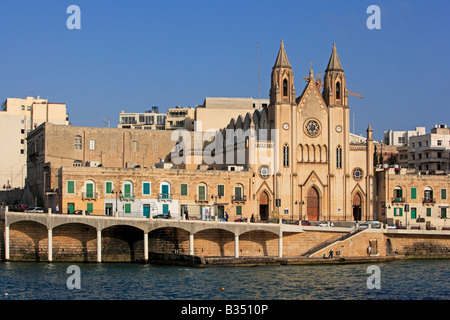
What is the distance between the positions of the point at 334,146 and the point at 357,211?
8516 mm

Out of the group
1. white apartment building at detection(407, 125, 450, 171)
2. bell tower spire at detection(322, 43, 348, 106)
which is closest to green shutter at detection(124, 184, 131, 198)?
bell tower spire at detection(322, 43, 348, 106)

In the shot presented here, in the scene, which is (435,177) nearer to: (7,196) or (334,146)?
(334,146)

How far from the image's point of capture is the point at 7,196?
110562 millimetres

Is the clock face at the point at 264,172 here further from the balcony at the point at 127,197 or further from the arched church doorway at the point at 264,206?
the balcony at the point at 127,197

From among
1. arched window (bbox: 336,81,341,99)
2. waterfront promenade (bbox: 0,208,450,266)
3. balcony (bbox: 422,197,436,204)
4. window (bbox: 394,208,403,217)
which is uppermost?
arched window (bbox: 336,81,341,99)

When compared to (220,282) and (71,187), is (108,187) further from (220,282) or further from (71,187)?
(220,282)

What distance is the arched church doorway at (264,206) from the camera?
273 feet

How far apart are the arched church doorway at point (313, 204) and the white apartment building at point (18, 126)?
178ft

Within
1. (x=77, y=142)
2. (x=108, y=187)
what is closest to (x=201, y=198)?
(x=108, y=187)

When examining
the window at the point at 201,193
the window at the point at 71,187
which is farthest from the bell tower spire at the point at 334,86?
the window at the point at 71,187

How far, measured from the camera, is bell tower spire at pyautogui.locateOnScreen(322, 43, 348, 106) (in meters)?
87.4

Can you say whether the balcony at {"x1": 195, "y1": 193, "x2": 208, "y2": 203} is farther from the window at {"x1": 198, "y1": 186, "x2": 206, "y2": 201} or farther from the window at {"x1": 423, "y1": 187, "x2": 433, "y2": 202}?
the window at {"x1": 423, "y1": 187, "x2": 433, "y2": 202}
